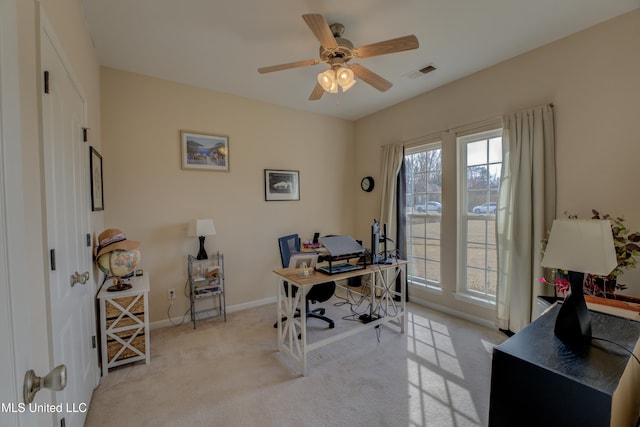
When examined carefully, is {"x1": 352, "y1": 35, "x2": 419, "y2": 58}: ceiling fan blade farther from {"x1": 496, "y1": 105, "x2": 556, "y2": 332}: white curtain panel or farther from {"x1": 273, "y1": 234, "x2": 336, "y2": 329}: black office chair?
{"x1": 273, "y1": 234, "x2": 336, "y2": 329}: black office chair

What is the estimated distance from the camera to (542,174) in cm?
260

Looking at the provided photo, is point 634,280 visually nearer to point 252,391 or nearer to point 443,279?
point 443,279

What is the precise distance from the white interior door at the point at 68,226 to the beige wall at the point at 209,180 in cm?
106

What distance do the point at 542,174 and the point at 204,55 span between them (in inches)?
137

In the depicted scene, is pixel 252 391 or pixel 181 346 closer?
pixel 252 391

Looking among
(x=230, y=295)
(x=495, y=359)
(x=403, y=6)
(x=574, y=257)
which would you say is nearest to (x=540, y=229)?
(x=574, y=257)

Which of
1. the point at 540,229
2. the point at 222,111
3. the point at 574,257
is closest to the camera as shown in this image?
the point at 574,257

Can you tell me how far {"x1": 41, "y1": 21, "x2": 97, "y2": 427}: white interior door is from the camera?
1.26 m

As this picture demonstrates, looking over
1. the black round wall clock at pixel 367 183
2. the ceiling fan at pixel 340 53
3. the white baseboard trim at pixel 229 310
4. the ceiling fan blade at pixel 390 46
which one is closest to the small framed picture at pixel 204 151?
the ceiling fan at pixel 340 53

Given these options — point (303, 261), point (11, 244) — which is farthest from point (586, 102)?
point (11, 244)

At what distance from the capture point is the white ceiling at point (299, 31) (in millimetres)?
2062

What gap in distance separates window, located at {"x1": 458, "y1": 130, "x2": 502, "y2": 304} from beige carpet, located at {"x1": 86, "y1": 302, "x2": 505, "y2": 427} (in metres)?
0.54

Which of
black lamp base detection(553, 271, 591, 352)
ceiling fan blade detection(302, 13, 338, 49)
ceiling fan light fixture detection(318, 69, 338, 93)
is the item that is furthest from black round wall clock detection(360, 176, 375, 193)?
black lamp base detection(553, 271, 591, 352)

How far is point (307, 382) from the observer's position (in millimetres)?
2186
